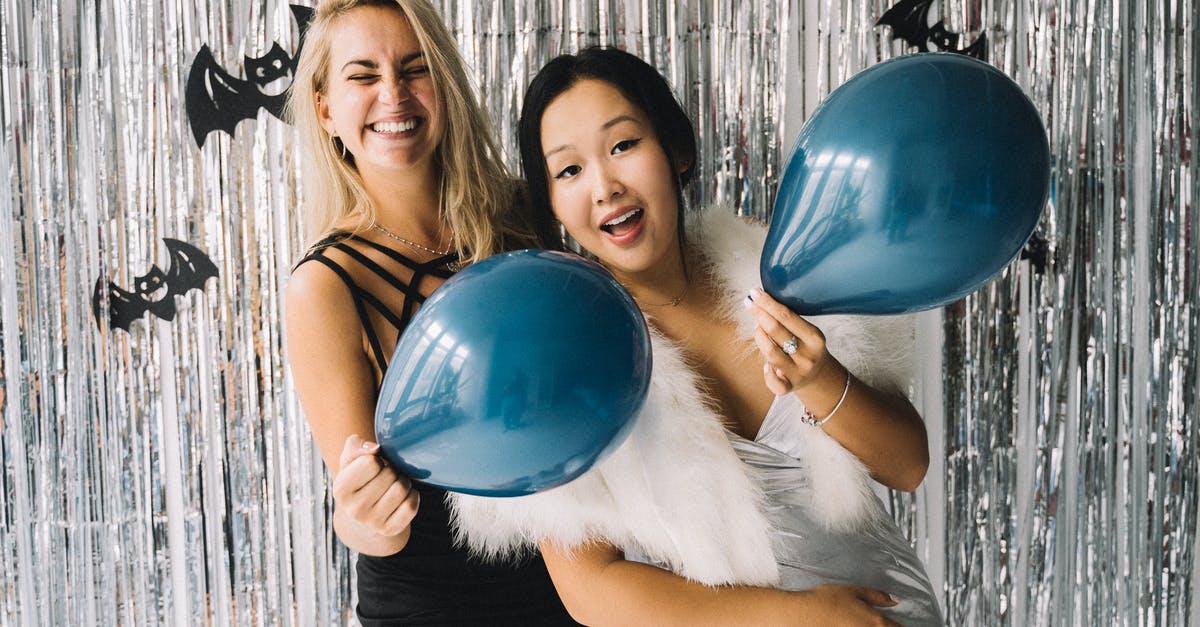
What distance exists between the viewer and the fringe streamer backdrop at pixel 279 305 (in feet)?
4.66

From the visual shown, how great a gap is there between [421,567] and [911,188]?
0.77 meters

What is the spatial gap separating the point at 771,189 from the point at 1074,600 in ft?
3.37

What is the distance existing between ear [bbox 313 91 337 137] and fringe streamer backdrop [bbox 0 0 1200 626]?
41 centimetres

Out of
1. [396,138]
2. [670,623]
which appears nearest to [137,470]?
[396,138]

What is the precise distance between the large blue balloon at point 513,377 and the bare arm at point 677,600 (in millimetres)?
208

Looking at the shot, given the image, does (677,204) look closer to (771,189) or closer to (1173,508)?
(771,189)

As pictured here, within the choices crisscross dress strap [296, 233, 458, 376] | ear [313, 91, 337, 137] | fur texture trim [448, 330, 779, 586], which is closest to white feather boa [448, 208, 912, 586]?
fur texture trim [448, 330, 779, 586]

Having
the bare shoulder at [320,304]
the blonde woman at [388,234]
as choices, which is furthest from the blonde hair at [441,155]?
the bare shoulder at [320,304]

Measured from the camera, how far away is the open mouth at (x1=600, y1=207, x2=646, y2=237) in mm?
907

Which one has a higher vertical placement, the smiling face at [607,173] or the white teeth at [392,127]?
the white teeth at [392,127]

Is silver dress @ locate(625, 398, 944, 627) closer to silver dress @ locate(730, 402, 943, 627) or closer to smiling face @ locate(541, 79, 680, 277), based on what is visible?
silver dress @ locate(730, 402, 943, 627)

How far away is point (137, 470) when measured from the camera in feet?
4.82

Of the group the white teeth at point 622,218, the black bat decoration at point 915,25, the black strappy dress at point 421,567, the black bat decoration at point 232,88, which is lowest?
the black strappy dress at point 421,567

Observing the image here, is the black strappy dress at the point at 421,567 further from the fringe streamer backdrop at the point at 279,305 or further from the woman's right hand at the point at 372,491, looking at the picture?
the fringe streamer backdrop at the point at 279,305
